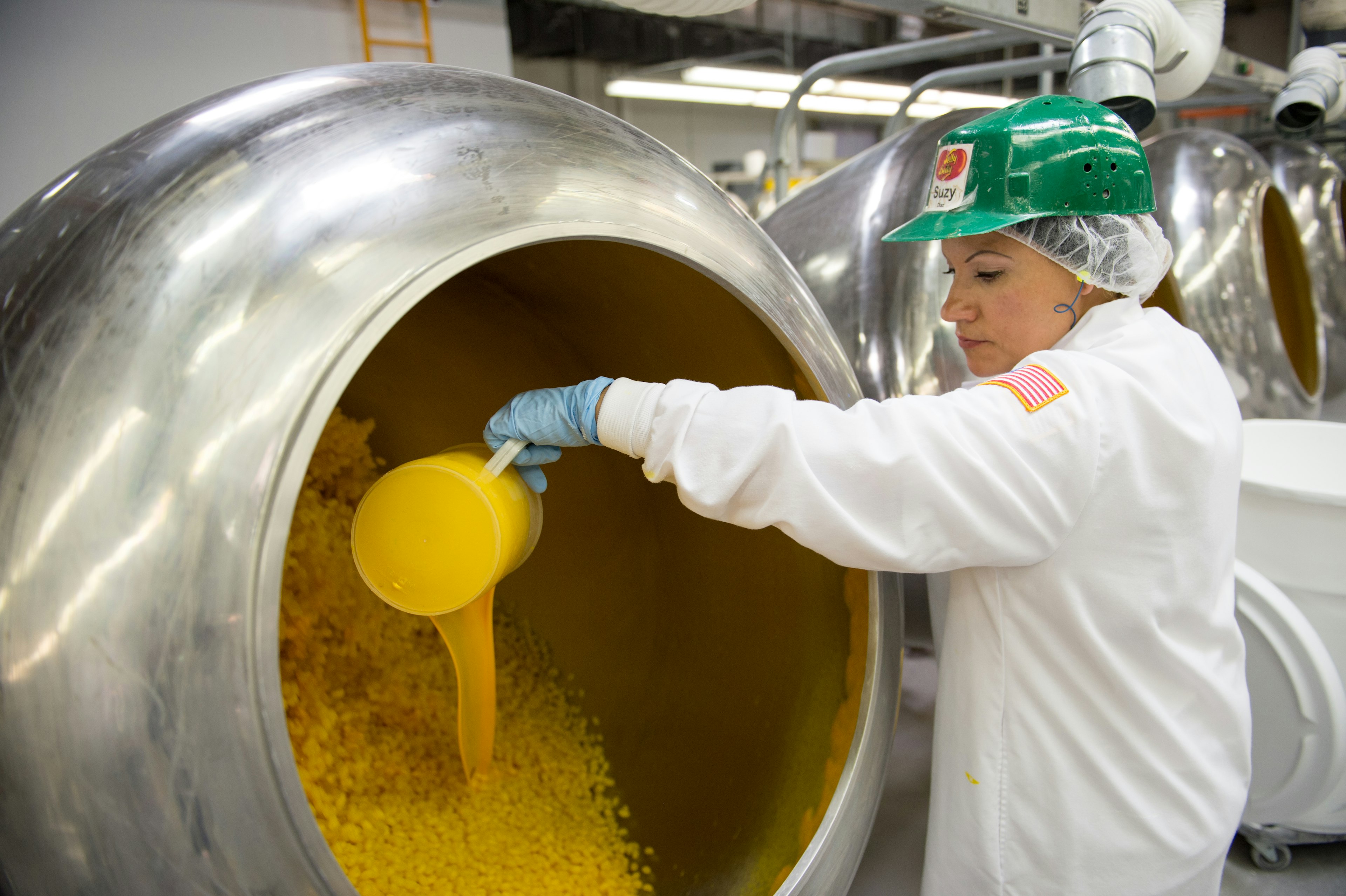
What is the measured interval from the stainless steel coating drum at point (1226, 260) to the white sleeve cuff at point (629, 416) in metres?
2.36

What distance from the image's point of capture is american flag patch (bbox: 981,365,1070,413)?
88 centimetres

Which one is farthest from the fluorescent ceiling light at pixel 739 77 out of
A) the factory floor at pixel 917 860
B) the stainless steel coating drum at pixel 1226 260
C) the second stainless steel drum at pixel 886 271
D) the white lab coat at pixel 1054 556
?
the white lab coat at pixel 1054 556

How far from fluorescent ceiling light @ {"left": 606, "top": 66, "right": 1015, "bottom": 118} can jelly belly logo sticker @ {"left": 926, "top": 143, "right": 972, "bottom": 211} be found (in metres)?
6.35

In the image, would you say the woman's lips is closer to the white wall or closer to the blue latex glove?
the blue latex glove

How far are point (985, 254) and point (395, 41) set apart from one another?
4462mm

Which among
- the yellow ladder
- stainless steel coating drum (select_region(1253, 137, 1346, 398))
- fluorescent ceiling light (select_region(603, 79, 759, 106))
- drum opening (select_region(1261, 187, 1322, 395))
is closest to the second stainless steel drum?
drum opening (select_region(1261, 187, 1322, 395))

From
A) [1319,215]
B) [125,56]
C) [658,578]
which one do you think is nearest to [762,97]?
[1319,215]

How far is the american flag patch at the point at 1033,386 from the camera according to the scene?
0.88 m

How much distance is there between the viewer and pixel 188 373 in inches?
27.9

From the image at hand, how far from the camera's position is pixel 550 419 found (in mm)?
948

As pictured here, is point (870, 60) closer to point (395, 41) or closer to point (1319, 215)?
point (1319, 215)

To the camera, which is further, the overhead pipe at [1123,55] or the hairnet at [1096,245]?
the overhead pipe at [1123,55]

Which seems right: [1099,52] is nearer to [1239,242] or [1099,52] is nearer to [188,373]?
[1239,242]

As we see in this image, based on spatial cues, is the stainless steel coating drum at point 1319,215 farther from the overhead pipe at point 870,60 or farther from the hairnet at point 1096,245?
the hairnet at point 1096,245
